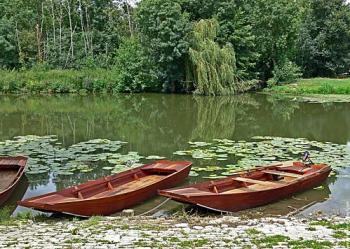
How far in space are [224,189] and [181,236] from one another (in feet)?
11.9

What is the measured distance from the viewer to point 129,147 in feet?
54.8

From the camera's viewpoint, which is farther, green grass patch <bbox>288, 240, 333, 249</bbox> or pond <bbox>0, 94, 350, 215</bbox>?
pond <bbox>0, 94, 350, 215</bbox>

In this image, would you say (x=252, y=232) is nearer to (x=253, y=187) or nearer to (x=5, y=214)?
(x=253, y=187)

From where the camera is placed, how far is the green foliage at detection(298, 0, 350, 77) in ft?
139

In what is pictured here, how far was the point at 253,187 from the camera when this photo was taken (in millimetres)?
10547

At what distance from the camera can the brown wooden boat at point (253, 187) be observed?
943 cm

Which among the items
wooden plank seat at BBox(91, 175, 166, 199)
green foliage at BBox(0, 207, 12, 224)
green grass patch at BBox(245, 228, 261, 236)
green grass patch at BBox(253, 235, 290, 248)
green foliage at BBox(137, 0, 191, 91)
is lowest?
green foliage at BBox(0, 207, 12, 224)

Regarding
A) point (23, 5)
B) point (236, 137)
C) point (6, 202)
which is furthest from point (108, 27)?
point (6, 202)

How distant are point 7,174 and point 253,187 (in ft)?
20.2

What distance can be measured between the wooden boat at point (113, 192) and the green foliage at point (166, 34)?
23235 mm

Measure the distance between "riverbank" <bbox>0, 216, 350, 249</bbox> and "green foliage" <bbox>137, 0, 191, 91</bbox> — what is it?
89.6ft

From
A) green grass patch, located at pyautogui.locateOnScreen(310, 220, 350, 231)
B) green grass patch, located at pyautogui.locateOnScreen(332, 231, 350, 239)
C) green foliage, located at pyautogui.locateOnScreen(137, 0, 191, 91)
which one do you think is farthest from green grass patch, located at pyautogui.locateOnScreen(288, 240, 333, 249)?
green foliage, located at pyautogui.locateOnScreen(137, 0, 191, 91)

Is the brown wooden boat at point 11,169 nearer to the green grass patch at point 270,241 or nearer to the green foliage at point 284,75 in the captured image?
the green grass patch at point 270,241

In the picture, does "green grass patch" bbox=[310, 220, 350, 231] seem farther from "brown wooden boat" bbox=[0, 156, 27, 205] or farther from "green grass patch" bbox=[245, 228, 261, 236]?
"brown wooden boat" bbox=[0, 156, 27, 205]
